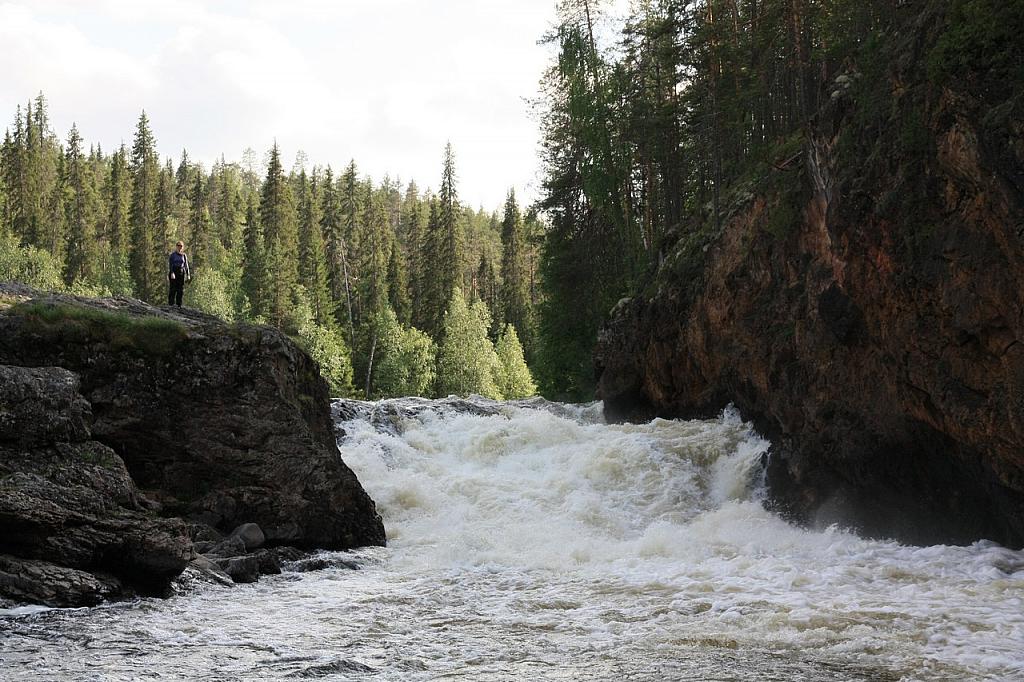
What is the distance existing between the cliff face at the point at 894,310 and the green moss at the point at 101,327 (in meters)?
12.1

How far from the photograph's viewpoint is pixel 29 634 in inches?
362

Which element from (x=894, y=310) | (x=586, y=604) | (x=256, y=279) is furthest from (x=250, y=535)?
(x=256, y=279)

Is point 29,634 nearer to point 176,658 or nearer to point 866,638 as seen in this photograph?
point 176,658

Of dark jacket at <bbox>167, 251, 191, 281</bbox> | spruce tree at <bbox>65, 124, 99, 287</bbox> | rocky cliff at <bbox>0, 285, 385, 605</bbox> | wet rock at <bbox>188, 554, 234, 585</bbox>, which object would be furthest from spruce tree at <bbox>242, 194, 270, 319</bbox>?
wet rock at <bbox>188, 554, 234, 585</bbox>

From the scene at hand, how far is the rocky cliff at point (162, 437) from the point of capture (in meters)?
11.5

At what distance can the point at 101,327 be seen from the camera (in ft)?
49.4

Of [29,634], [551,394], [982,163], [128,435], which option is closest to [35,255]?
[551,394]

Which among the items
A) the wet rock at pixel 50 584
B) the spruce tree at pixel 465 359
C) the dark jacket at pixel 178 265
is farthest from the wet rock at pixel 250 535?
the spruce tree at pixel 465 359

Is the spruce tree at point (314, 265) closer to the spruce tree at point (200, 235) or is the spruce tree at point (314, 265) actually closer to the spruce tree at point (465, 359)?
the spruce tree at point (200, 235)

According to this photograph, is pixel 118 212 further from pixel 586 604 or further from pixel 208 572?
pixel 586 604

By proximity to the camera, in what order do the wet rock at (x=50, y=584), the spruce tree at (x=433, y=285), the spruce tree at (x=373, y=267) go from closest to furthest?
the wet rock at (x=50, y=584)
the spruce tree at (x=373, y=267)
the spruce tree at (x=433, y=285)

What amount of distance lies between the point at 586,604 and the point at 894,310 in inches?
277

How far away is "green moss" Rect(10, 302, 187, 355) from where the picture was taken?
14.6 metres

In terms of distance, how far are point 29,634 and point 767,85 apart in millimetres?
20358
